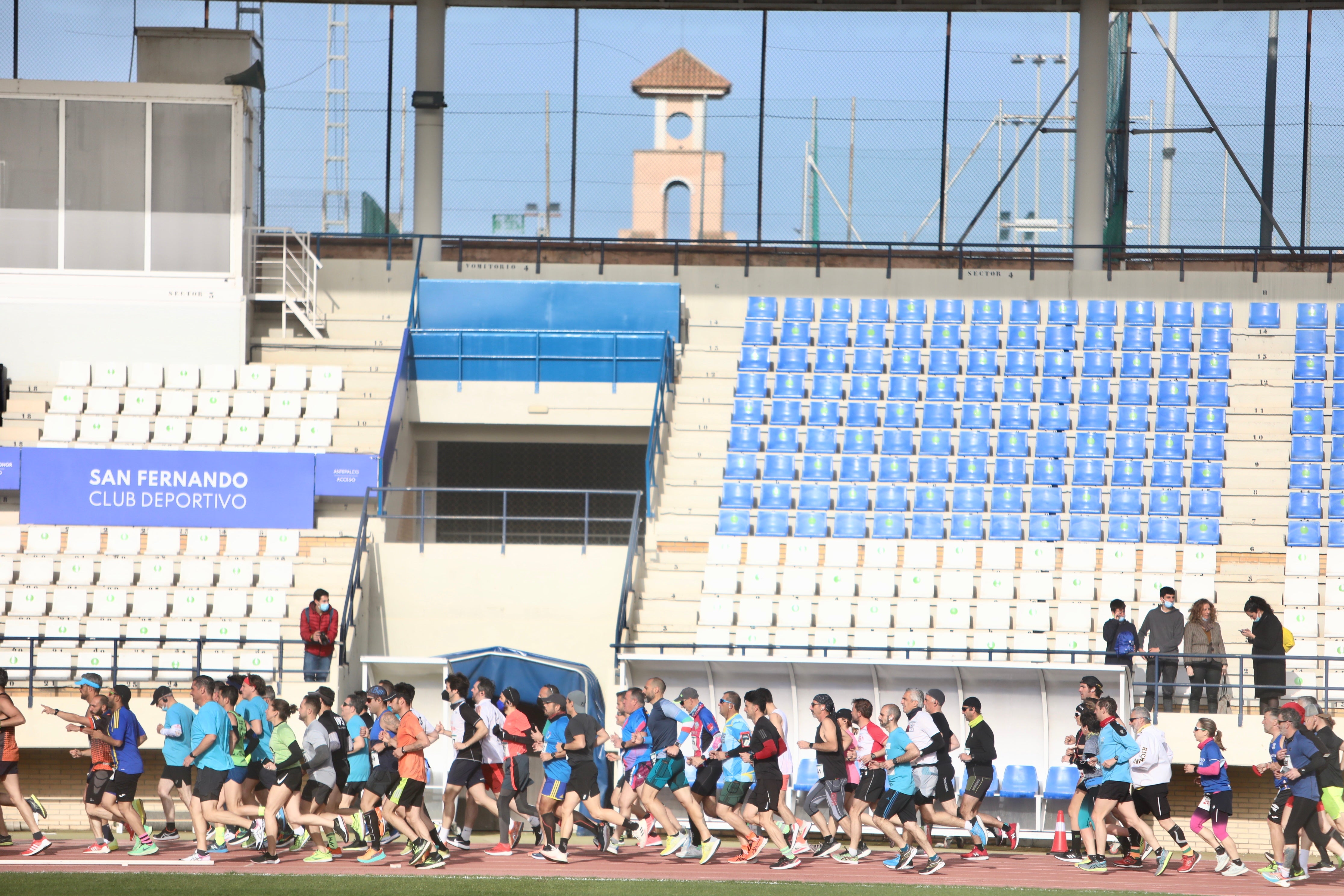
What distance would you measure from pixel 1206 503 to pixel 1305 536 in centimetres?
125

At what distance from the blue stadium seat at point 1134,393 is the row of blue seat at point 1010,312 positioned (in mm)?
1320

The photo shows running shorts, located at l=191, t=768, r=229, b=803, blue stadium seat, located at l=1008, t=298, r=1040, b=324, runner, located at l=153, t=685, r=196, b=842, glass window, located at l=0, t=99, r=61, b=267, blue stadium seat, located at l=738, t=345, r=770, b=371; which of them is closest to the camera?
running shorts, located at l=191, t=768, r=229, b=803

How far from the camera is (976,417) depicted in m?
21.2

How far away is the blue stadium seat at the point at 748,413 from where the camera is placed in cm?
2150

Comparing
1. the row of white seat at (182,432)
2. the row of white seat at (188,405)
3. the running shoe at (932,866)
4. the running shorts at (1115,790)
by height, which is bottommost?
the running shoe at (932,866)

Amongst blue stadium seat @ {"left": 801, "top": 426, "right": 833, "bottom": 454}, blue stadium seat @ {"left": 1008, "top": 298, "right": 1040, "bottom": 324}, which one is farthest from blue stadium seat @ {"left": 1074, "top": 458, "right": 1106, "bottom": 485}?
blue stadium seat @ {"left": 1008, "top": 298, "right": 1040, "bottom": 324}

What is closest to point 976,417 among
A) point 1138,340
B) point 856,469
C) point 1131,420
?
point 856,469

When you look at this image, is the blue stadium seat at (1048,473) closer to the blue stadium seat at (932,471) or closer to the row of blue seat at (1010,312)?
the blue stadium seat at (932,471)

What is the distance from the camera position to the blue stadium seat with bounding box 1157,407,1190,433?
20.9 meters

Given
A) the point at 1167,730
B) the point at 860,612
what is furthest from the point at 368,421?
the point at 1167,730

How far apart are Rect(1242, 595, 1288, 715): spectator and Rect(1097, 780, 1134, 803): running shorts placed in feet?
9.01

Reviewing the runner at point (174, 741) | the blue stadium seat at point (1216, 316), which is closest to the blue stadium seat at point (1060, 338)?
the blue stadium seat at point (1216, 316)

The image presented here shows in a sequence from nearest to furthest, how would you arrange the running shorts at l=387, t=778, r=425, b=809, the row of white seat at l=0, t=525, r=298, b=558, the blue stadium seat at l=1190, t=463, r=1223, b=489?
the running shorts at l=387, t=778, r=425, b=809 < the row of white seat at l=0, t=525, r=298, b=558 < the blue stadium seat at l=1190, t=463, r=1223, b=489

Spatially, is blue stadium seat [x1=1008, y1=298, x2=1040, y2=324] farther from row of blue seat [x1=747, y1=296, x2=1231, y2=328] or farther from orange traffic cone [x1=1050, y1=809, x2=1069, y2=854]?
orange traffic cone [x1=1050, y1=809, x2=1069, y2=854]
